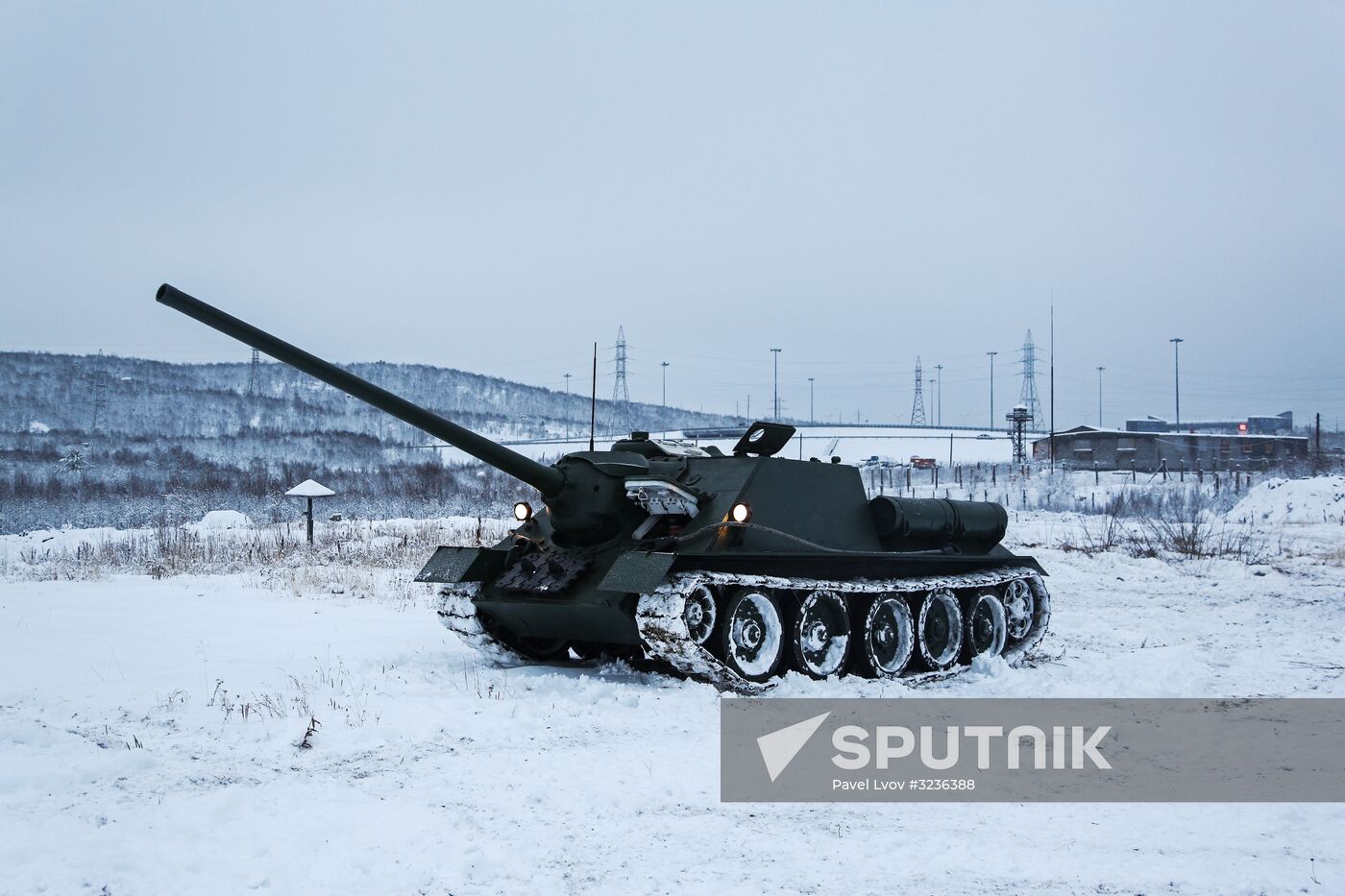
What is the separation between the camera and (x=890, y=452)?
200ft

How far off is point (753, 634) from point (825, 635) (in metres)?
0.89

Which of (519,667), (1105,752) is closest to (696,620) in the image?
(519,667)

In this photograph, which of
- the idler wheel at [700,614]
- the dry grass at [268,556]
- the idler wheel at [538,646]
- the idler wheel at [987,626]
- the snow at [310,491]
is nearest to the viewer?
the idler wheel at [700,614]

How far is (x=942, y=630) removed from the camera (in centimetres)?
1134

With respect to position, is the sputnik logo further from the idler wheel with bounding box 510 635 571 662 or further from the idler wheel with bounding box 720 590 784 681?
the idler wheel with bounding box 510 635 571 662

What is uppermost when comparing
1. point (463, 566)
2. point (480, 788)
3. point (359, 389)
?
point (359, 389)

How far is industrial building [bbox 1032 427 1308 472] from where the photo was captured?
52.4 meters

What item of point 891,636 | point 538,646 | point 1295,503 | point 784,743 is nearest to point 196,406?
point 1295,503

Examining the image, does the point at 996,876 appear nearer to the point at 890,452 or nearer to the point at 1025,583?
the point at 1025,583

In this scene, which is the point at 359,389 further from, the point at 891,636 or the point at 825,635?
the point at 891,636

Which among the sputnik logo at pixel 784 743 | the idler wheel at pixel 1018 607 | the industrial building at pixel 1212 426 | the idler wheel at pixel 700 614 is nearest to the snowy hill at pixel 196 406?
the industrial building at pixel 1212 426

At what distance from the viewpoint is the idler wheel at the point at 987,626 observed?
11.5 meters

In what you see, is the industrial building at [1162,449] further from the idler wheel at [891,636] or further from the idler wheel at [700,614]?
the idler wheel at [700,614]

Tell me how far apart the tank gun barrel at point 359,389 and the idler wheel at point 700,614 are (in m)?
1.65
